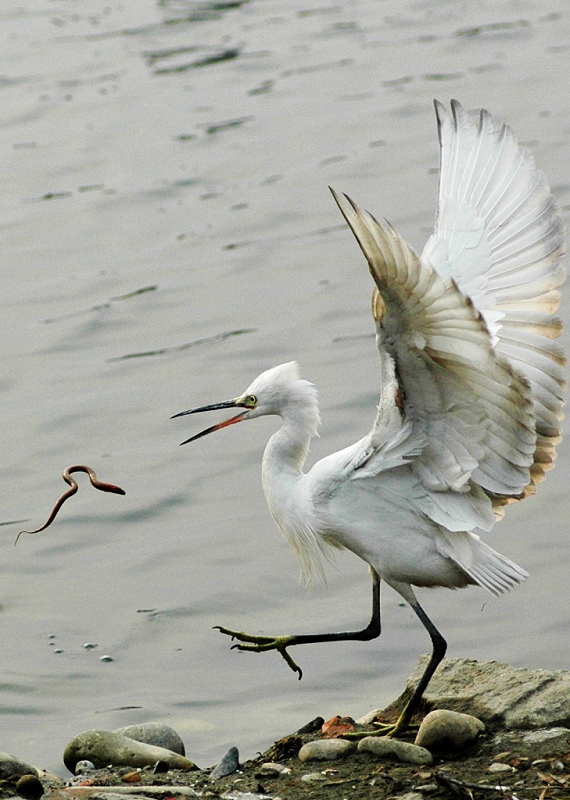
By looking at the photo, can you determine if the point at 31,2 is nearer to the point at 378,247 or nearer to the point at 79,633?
the point at 79,633

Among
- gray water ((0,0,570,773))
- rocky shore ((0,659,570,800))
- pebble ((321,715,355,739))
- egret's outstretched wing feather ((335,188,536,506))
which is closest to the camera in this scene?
egret's outstretched wing feather ((335,188,536,506))

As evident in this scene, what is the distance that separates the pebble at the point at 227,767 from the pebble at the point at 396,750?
0.48 meters

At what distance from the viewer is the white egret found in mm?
4969

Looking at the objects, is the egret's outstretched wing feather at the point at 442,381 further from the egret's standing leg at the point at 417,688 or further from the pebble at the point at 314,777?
the pebble at the point at 314,777

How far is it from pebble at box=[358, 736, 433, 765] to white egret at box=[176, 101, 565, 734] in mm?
375

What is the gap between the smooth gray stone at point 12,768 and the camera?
498 cm

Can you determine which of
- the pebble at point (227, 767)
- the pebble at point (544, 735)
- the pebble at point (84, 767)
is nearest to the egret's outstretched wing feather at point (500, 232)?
the pebble at point (544, 735)

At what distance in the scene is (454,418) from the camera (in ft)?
16.6

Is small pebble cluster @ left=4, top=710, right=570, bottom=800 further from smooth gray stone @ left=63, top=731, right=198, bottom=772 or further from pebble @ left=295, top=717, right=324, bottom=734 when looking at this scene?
pebble @ left=295, top=717, right=324, bottom=734

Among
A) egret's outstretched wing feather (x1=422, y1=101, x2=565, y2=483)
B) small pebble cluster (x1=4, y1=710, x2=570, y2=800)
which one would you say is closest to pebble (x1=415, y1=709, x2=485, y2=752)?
small pebble cluster (x1=4, y1=710, x2=570, y2=800)

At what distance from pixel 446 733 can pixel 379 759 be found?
0.89ft

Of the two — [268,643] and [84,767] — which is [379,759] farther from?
[84,767]

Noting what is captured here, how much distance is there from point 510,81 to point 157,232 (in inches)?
184

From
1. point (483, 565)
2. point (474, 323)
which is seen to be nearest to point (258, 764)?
point (483, 565)
